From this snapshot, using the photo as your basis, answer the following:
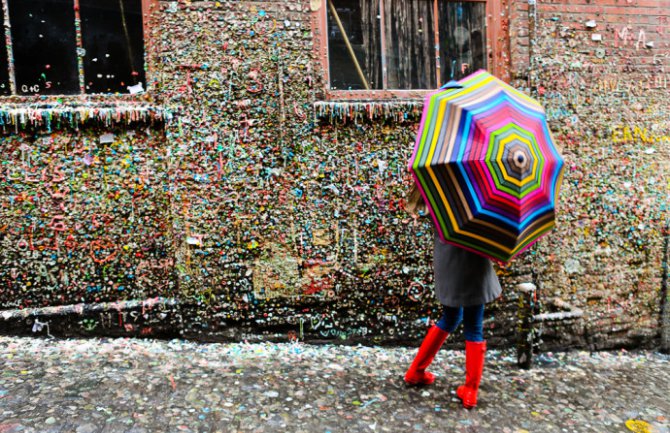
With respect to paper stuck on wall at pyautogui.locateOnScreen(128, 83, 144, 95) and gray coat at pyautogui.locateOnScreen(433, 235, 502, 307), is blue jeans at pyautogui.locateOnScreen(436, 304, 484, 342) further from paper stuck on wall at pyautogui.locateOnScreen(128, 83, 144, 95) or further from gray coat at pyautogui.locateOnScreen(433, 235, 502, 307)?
paper stuck on wall at pyautogui.locateOnScreen(128, 83, 144, 95)

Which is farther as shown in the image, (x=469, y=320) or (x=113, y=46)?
(x=113, y=46)

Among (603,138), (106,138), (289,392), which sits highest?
(106,138)

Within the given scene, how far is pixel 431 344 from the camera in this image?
119 inches


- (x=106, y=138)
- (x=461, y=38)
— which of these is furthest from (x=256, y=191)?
(x=461, y=38)

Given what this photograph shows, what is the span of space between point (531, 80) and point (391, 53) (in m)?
1.15

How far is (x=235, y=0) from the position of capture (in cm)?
346

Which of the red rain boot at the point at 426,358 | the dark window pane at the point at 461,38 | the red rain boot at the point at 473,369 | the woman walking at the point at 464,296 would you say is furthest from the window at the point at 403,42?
the red rain boot at the point at 473,369

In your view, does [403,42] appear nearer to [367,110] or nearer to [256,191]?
[367,110]

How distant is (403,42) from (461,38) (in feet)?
1.64

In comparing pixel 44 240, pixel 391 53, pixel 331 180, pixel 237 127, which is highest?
pixel 391 53

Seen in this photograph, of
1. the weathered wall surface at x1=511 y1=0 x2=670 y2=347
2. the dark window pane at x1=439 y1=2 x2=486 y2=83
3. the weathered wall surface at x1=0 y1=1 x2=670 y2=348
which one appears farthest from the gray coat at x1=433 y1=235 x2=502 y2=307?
the dark window pane at x1=439 y1=2 x2=486 y2=83

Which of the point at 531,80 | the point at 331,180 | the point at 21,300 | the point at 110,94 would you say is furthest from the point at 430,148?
the point at 21,300

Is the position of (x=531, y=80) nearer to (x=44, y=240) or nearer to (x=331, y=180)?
(x=331, y=180)

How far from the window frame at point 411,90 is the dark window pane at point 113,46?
134 cm
